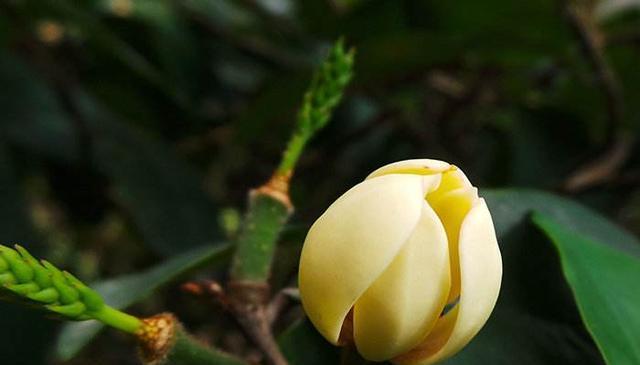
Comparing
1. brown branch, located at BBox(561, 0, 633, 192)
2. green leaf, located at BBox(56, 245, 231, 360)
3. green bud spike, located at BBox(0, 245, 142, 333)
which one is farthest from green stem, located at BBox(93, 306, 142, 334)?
brown branch, located at BBox(561, 0, 633, 192)

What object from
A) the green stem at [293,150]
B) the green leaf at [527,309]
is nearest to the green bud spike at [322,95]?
the green stem at [293,150]

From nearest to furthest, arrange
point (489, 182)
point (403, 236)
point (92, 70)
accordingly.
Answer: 1. point (403, 236)
2. point (489, 182)
3. point (92, 70)

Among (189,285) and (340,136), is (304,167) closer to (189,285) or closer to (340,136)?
(340,136)

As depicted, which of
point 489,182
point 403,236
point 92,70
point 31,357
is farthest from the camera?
point 92,70

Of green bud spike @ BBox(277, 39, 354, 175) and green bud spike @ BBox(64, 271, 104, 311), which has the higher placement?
green bud spike @ BBox(277, 39, 354, 175)

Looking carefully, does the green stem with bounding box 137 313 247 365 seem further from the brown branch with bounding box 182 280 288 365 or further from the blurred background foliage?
the blurred background foliage

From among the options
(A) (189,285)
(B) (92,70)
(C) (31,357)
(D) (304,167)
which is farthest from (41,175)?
(A) (189,285)

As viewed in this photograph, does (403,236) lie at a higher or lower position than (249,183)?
higher
